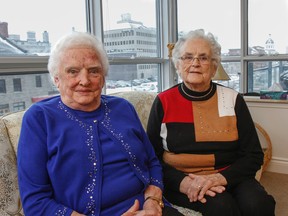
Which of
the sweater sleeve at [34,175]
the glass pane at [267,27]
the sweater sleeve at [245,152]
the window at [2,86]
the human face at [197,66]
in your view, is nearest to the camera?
the sweater sleeve at [34,175]

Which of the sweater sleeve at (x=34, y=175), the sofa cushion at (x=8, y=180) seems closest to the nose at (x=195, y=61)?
the sweater sleeve at (x=34, y=175)

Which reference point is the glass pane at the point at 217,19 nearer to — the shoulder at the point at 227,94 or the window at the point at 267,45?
the window at the point at 267,45

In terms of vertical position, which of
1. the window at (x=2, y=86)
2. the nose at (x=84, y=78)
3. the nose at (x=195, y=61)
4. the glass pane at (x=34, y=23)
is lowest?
the window at (x=2, y=86)

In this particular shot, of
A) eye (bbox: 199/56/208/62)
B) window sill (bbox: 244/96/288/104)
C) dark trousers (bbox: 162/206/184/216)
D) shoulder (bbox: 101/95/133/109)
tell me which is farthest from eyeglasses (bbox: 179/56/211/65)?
window sill (bbox: 244/96/288/104)

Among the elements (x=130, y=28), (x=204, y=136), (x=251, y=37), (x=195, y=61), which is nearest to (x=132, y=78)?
(x=130, y=28)

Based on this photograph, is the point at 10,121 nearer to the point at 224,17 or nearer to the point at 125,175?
the point at 125,175

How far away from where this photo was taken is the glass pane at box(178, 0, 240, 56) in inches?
135

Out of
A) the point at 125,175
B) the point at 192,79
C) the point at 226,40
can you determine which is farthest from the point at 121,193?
the point at 226,40

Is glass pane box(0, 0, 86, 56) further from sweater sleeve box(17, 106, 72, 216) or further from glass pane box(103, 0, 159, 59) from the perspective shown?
sweater sleeve box(17, 106, 72, 216)

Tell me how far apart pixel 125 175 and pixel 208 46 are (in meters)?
0.84

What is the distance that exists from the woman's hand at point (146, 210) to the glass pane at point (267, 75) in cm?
234

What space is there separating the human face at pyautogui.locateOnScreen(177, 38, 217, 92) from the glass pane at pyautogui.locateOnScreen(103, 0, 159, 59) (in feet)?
4.06

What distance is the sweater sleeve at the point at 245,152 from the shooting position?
154 cm

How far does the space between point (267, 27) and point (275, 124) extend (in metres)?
1.04
